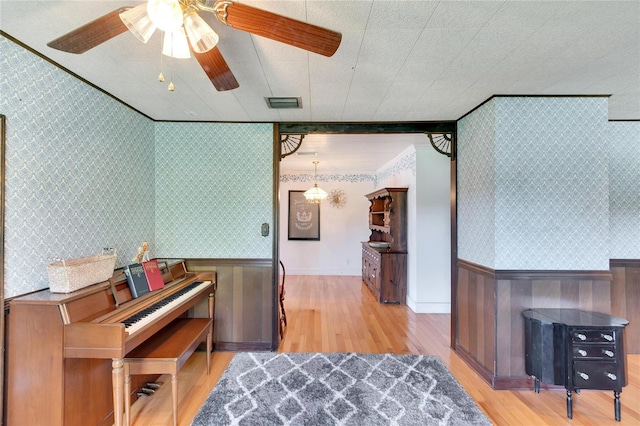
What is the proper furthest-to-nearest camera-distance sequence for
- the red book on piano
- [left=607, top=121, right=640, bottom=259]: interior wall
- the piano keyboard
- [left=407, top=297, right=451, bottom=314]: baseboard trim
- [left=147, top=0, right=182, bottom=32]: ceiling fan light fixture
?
[left=407, top=297, right=451, bottom=314]: baseboard trim, [left=607, top=121, right=640, bottom=259]: interior wall, the red book on piano, the piano keyboard, [left=147, top=0, right=182, bottom=32]: ceiling fan light fixture

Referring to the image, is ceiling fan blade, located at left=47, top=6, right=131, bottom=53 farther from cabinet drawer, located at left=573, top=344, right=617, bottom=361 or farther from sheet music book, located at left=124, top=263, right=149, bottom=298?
cabinet drawer, located at left=573, top=344, right=617, bottom=361

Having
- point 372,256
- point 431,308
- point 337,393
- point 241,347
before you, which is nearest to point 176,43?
point 337,393

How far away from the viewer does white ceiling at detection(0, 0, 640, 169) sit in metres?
1.46

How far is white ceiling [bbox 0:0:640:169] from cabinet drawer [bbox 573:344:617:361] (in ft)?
6.60

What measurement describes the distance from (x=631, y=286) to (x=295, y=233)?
5595 millimetres

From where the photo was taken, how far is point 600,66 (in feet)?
6.54

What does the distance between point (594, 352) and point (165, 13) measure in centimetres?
328

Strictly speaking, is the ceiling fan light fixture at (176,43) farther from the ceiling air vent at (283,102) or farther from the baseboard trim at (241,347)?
the baseboard trim at (241,347)

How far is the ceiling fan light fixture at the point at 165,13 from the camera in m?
1.01

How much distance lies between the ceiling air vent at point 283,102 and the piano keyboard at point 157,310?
187 cm

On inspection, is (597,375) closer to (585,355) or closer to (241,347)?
(585,355)

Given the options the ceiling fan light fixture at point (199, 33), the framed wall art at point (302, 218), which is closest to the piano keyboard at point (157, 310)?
the ceiling fan light fixture at point (199, 33)

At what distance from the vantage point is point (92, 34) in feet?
4.09

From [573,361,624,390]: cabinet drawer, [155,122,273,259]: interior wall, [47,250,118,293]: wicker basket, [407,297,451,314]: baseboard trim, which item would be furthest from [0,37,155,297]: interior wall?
[407,297,451,314]: baseboard trim
